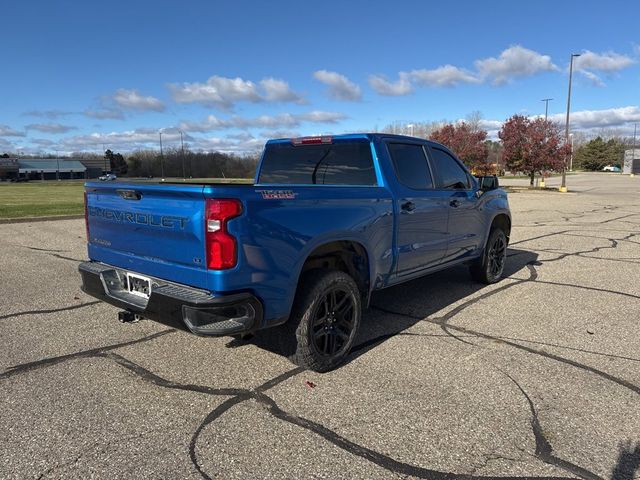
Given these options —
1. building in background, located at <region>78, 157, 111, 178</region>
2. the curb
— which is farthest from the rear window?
building in background, located at <region>78, 157, 111, 178</region>

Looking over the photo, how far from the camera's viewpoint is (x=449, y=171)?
228 inches

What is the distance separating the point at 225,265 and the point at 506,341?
2898 millimetres

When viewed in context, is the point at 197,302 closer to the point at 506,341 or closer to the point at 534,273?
the point at 506,341

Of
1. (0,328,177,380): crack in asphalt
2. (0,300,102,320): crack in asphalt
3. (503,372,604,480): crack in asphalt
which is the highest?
(0,300,102,320): crack in asphalt

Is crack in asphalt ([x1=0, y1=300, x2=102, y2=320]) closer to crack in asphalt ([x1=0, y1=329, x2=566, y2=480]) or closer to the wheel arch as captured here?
crack in asphalt ([x1=0, y1=329, x2=566, y2=480])

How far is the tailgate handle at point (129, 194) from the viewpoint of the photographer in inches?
143

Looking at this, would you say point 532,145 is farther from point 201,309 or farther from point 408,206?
point 201,309

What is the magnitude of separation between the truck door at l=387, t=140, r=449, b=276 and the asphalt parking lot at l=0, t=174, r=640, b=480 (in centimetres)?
70

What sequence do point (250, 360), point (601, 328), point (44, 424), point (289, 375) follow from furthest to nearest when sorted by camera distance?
point (601, 328) < point (250, 360) < point (289, 375) < point (44, 424)

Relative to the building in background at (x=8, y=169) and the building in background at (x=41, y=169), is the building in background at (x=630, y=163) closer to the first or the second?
the building in background at (x=41, y=169)

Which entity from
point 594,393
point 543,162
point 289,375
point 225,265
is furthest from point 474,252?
point 543,162

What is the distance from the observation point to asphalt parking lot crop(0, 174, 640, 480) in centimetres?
276

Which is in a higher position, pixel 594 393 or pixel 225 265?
pixel 225 265

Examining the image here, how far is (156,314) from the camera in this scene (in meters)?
3.44
